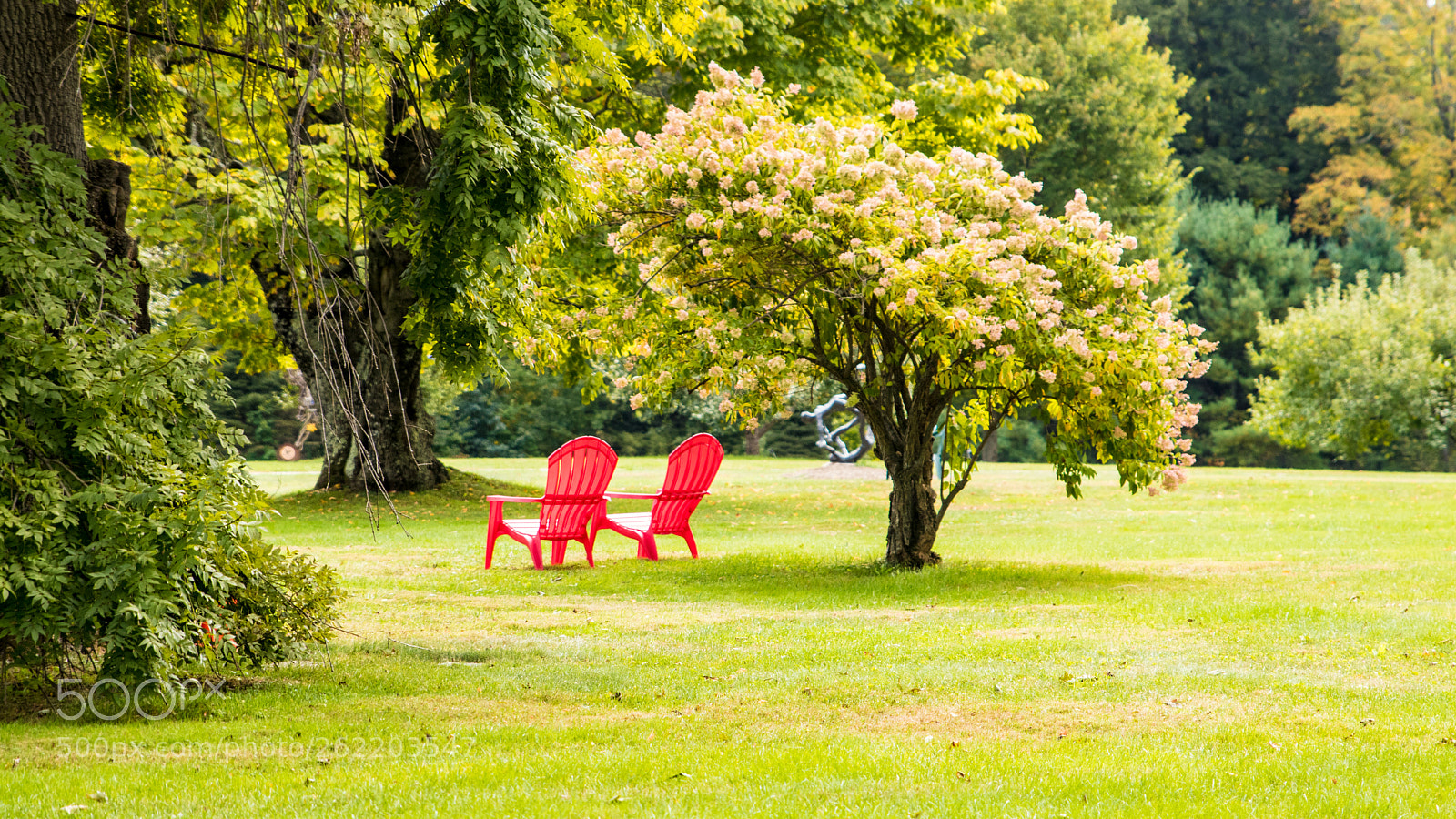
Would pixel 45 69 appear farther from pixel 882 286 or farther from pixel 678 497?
pixel 678 497

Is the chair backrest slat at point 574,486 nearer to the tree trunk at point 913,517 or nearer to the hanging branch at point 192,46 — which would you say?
the tree trunk at point 913,517

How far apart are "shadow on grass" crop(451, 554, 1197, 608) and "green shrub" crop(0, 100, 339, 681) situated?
14.3 feet

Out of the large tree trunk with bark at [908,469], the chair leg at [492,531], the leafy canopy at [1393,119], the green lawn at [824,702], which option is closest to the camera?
the green lawn at [824,702]

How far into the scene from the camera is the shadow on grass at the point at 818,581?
9273mm

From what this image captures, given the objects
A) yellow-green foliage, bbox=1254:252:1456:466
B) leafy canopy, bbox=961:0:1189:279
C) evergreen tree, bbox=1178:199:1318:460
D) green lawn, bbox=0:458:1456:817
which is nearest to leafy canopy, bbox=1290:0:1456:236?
evergreen tree, bbox=1178:199:1318:460

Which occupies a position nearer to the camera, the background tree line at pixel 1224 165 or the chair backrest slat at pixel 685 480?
the chair backrest slat at pixel 685 480

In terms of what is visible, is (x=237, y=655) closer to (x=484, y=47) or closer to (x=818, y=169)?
(x=484, y=47)

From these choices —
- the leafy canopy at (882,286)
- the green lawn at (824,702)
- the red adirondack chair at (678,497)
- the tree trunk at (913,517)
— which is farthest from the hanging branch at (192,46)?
the tree trunk at (913,517)

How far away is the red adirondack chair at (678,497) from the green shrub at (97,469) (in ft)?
18.8

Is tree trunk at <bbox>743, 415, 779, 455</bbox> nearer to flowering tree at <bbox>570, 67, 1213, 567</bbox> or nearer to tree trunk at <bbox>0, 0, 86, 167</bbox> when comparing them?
flowering tree at <bbox>570, 67, 1213, 567</bbox>

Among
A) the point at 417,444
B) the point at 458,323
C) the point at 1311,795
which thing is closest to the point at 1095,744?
the point at 1311,795

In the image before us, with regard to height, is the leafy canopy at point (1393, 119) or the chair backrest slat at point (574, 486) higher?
the leafy canopy at point (1393, 119)

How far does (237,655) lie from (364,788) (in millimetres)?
1699

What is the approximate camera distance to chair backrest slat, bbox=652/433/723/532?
36.9 feet
